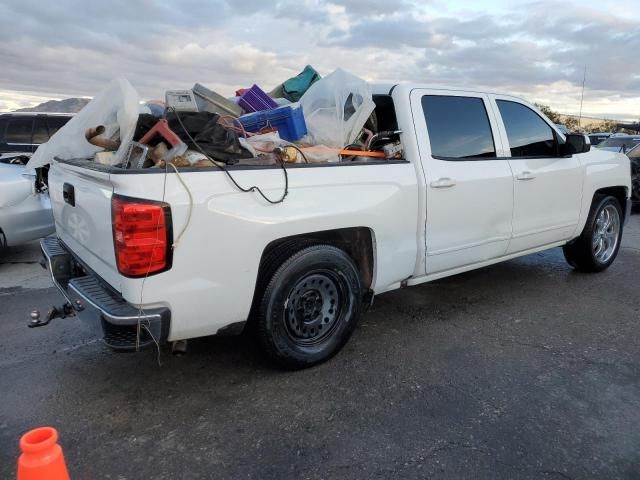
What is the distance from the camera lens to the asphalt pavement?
2.56 metres

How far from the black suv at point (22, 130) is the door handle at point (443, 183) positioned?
858cm

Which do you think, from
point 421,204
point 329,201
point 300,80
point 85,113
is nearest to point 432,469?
point 329,201

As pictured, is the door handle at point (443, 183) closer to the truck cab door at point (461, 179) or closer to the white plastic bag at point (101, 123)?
the truck cab door at point (461, 179)

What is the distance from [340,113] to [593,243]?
3.40 meters

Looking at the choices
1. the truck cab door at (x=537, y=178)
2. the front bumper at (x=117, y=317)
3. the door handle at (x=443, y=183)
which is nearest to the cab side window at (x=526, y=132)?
the truck cab door at (x=537, y=178)

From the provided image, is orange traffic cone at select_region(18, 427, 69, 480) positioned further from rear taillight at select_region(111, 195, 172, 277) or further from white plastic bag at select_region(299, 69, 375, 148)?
white plastic bag at select_region(299, 69, 375, 148)

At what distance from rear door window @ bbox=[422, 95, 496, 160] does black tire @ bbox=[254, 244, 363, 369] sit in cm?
125

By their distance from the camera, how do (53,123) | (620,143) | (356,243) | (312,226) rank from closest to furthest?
(312,226) < (356,243) < (53,123) < (620,143)

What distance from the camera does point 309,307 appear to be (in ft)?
11.1

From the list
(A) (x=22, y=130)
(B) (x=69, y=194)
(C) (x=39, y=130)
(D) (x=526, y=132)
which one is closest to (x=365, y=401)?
(B) (x=69, y=194)

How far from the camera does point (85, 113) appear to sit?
11.8 ft

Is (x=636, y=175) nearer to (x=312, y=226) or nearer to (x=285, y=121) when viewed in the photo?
(x=285, y=121)

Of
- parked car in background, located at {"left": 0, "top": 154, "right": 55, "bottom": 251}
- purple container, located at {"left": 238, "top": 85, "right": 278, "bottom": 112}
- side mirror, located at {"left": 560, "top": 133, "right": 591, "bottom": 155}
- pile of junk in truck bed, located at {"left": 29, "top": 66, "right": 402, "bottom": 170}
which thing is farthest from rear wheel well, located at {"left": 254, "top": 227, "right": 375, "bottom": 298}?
parked car in background, located at {"left": 0, "top": 154, "right": 55, "bottom": 251}

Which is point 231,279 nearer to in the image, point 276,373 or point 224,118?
point 276,373
